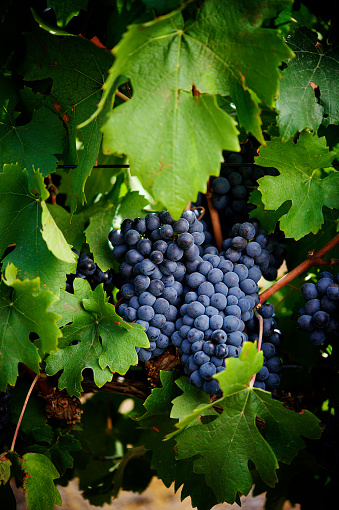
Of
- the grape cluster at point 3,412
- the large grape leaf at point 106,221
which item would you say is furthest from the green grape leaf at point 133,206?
the grape cluster at point 3,412

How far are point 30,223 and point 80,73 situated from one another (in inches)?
12.1

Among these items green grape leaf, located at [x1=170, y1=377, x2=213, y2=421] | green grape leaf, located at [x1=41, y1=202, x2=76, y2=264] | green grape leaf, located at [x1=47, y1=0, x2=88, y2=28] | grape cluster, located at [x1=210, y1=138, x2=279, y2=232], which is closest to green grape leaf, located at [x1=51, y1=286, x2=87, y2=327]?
green grape leaf, located at [x1=41, y1=202, x2=76, y2=264]

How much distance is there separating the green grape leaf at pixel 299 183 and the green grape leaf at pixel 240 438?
1.03 ft

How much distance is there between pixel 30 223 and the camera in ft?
2.70

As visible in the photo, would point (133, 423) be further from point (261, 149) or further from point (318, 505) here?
point (261, 149)

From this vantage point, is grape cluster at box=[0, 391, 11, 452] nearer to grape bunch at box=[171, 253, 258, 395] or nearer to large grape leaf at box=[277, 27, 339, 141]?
grape bunch at box=[171, 253, 258, 395]

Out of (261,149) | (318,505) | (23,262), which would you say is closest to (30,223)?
(23,262)

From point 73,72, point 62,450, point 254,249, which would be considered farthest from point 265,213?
point 62,450

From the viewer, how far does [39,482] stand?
0.88 metres

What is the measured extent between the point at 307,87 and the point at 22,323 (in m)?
0.69

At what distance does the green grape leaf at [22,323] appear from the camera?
28.4 inches

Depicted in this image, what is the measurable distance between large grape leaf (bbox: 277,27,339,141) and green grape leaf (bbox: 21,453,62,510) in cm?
82

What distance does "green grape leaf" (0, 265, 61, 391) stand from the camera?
72 centimetres

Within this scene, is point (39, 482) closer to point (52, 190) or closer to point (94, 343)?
point (94, 343)
